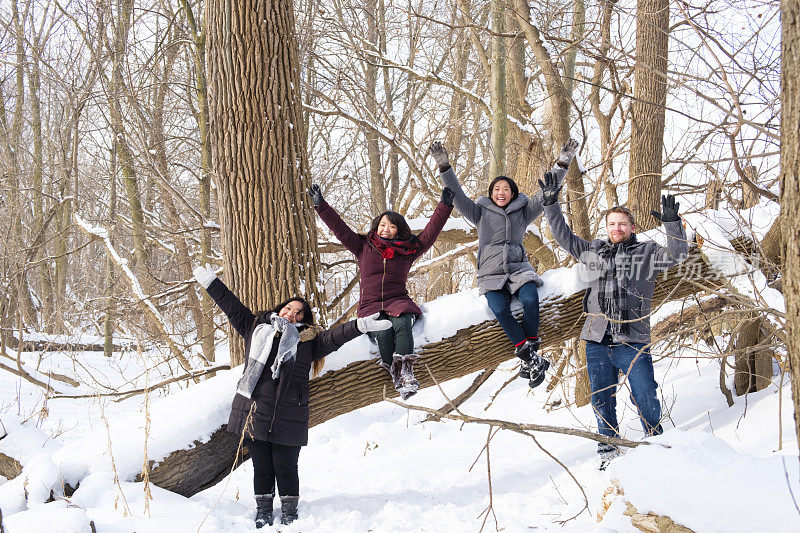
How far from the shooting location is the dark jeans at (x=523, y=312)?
3.57 metres

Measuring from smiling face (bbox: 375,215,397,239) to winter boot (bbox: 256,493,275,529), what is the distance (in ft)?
6.11

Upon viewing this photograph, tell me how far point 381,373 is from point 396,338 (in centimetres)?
30

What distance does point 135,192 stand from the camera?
791cm

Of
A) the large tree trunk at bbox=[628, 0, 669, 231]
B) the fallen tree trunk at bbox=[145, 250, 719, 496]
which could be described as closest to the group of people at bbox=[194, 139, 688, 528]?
the fallen tree trunk at bbox=[145, 250, 719, 496]

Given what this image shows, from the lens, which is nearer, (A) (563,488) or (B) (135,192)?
(A) (563,488)

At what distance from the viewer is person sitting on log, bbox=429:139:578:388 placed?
11.7 feet

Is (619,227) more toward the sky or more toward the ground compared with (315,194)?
more toward the ground

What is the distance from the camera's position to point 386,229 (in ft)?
12.6

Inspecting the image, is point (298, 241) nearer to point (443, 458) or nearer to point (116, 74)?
point (443, 458)

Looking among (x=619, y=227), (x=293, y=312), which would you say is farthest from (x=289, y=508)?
(x=619, y=227)

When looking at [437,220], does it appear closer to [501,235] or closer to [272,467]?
[501,235]

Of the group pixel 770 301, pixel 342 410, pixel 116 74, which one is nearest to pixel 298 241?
pixel 342 410

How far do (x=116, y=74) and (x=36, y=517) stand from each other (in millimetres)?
5007

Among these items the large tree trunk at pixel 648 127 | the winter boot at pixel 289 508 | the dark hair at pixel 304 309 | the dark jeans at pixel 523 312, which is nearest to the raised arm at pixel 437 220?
the dark jeans at pixel 523 312
